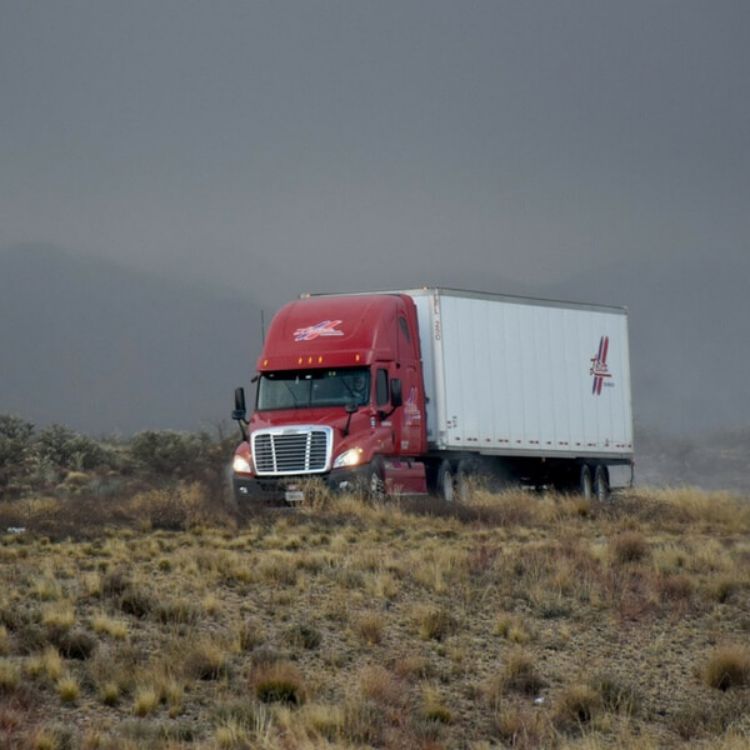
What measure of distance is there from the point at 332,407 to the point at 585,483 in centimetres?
1109

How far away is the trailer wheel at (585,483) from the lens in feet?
127

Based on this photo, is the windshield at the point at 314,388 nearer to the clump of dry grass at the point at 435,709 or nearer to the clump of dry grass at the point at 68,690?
the clump of dry grass at the point at 435,709

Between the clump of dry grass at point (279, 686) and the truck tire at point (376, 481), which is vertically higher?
the truck tire at point (376, 481)

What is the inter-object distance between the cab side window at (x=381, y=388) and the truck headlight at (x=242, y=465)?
8.49ft

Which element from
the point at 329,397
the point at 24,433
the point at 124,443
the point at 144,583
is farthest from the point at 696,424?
the point at 144,583

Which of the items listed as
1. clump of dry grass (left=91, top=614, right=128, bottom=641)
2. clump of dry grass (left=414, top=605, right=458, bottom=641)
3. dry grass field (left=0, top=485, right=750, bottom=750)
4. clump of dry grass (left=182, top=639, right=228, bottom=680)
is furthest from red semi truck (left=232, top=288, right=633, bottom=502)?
clump of dry grass (left=182, top=639, right=228, bottom=680)

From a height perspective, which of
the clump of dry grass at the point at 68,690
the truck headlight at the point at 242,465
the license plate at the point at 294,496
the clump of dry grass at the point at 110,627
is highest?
the truck headlight at the point at 242,465

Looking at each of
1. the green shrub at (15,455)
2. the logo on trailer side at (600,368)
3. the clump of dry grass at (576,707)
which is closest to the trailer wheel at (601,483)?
the logo on trailer side at (600,368)

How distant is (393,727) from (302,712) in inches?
26.6

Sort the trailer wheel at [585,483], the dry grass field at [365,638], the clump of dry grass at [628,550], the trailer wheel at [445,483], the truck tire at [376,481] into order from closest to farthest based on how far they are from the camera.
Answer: the dry grass field at [365,638] → the clump of dry grass at [628,550] → the truck tire at [376,481] → the trailer wheel at [445,483] → the trailer wheel at [585,483]

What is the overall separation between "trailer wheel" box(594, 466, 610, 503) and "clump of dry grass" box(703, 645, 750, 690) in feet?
81.9

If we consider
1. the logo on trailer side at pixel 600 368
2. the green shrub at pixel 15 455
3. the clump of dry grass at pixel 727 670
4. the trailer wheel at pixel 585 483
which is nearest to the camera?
the clump of dry grass at pixel 727 670

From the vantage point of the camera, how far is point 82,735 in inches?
452

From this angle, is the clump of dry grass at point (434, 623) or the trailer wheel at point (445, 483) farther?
the trailer wheel at point (445, 483)
